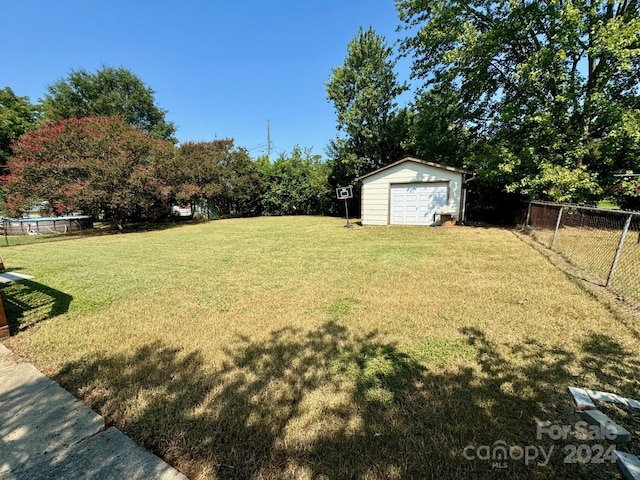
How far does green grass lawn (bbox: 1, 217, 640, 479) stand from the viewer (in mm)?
1688

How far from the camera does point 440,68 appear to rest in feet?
42.6

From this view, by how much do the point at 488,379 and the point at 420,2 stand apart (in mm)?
15436

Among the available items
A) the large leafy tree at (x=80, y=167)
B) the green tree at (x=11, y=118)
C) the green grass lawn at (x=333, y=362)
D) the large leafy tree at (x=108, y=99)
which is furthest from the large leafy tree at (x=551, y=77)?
the green tree at (x=11, y=118)

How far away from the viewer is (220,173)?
69.0ft

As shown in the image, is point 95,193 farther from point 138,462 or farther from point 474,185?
point 474,185

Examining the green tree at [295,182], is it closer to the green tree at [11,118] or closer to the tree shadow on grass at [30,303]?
the tree shadow on grass at [30,303]

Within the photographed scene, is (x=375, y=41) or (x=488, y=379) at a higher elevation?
(x=375, y=41)

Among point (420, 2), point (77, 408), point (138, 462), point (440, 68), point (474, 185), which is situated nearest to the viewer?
point (138, 462)

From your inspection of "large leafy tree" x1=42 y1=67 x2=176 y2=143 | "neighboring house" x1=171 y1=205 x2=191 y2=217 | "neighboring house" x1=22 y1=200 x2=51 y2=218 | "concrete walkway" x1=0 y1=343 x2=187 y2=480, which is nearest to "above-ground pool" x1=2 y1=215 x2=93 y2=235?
"neighboring house" x1=22 y1=200 x2=51 y2=218

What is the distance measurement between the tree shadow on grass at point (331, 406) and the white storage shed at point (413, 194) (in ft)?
35.4

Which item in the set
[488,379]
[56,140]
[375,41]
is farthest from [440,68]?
[56,140]

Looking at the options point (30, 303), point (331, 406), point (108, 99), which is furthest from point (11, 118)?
point (331, 406)

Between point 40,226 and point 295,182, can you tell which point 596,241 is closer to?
point 295,182

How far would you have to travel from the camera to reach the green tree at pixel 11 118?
22.1m
